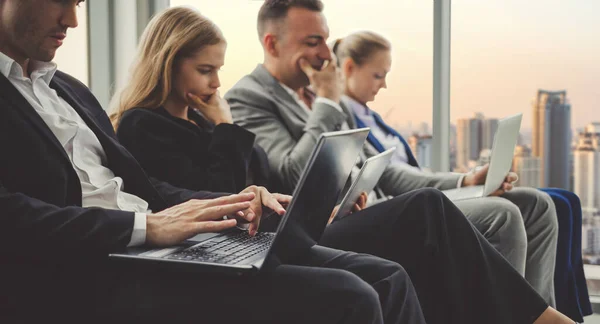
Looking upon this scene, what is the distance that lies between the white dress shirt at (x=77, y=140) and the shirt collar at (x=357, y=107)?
1426 millimetres

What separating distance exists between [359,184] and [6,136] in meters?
0.77

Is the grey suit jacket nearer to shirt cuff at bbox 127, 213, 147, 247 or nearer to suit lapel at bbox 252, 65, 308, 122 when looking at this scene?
suit lapel at bbox 252, 65, 308, 122

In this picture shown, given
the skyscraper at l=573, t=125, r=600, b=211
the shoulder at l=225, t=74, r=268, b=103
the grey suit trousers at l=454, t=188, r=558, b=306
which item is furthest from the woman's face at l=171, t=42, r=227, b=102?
the skyscraper at l=573, t=125, r=600, b=211

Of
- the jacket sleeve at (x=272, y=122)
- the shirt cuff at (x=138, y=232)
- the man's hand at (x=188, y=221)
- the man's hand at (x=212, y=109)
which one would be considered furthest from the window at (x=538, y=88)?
the shirt cuff at (x=138, y=232)

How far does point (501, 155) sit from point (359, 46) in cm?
85

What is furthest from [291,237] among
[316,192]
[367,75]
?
[367,75]

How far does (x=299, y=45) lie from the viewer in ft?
8.35

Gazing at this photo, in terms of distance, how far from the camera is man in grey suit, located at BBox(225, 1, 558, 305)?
2170 mm

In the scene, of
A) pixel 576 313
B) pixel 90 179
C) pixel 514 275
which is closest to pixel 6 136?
pixel 90 179

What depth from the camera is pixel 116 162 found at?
4.69 ft

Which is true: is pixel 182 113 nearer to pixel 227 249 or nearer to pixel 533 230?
pixel 227 249

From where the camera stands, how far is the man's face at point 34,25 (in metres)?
1.19

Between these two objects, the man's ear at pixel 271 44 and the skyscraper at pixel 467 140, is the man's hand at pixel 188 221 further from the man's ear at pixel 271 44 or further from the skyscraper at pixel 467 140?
the skyscraper at pixel 467 140

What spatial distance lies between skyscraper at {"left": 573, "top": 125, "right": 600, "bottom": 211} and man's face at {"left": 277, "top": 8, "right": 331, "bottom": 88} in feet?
3.54
